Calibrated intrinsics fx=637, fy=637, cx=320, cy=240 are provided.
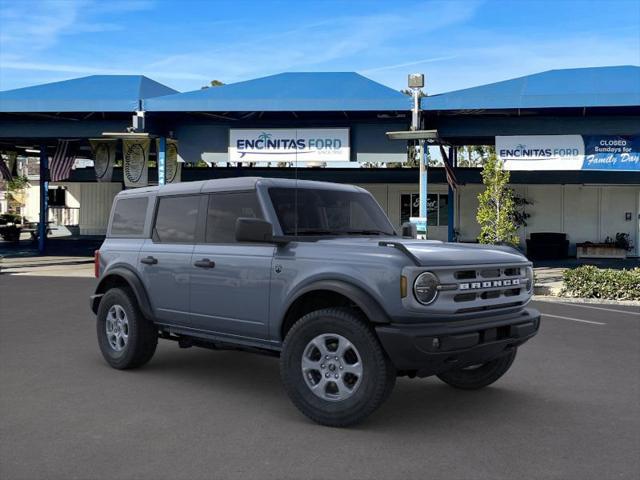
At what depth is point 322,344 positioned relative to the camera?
16.6 ft

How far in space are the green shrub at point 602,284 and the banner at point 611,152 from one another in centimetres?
633

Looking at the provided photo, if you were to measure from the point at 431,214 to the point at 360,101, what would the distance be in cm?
1271

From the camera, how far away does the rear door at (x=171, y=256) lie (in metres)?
6.27

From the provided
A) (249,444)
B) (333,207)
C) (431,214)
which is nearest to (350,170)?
(431,214)

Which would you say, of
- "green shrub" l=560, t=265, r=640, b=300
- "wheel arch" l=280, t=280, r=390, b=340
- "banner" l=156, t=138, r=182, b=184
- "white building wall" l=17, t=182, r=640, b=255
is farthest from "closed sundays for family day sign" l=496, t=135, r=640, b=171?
"wheel arch" l=280, t=280, r=390, b=340

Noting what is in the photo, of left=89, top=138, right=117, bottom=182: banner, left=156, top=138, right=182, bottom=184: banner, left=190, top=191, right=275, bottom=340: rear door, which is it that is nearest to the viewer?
left=190, top=191, right=275, bottom=340: rear door

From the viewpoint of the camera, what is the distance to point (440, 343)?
469 centimetres

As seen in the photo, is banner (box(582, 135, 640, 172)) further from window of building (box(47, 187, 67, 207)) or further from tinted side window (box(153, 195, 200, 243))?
window of building (box(47, 187, 67, 207))

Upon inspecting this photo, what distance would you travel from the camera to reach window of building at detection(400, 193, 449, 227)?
30922 mm

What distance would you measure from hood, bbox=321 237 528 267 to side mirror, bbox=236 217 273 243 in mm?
536

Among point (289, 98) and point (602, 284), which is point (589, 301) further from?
point (289, 98)

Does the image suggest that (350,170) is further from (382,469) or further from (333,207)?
(382,469)

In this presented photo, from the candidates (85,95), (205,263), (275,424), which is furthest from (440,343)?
(85,95)

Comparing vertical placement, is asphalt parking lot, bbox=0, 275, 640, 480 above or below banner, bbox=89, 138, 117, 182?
below
